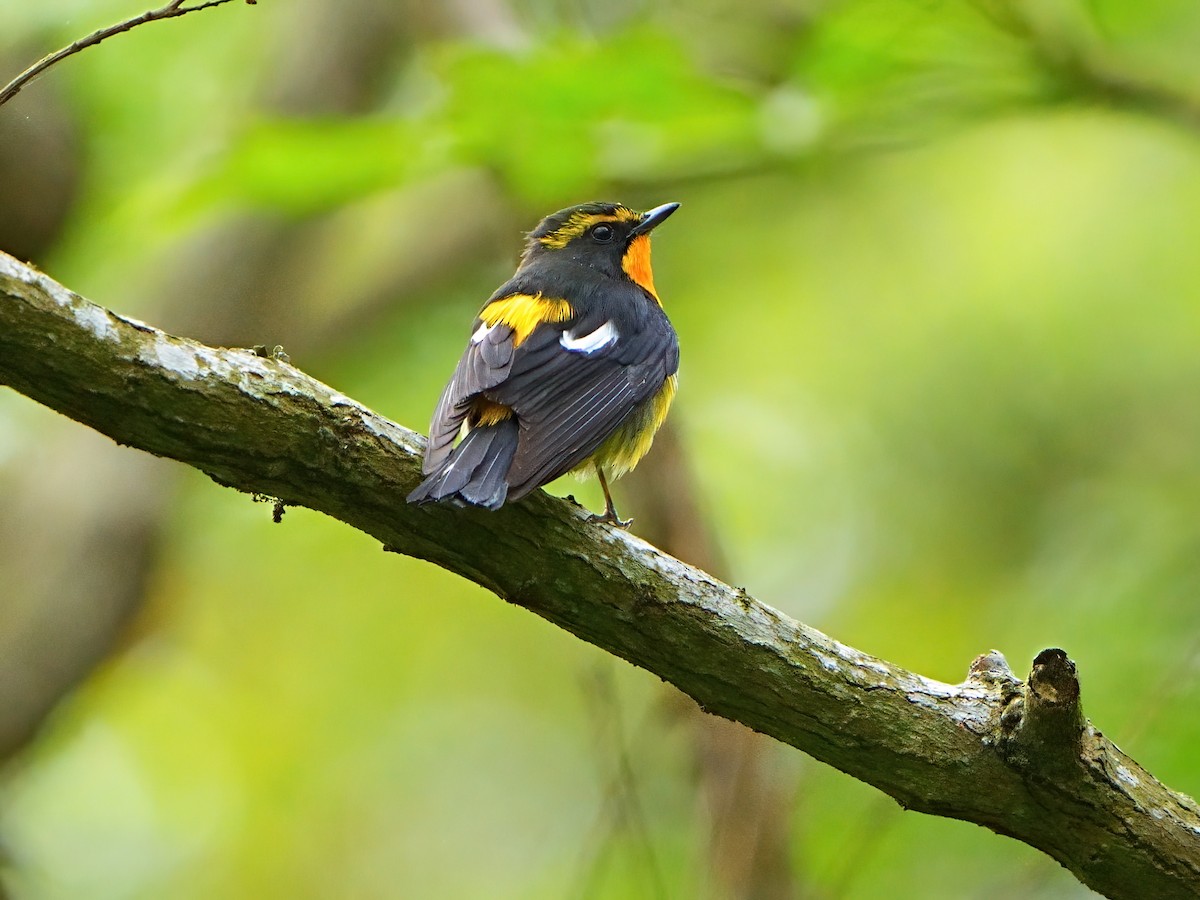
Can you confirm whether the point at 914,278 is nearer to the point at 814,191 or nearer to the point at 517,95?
the point at 814,191

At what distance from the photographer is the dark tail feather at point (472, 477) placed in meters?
2.69

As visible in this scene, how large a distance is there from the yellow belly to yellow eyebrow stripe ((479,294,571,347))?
14.9 inches

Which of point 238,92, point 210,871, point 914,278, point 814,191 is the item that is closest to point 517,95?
point 238,92

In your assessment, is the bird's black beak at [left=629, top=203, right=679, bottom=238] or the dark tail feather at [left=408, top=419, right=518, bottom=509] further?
the bird's black beak at [left=629, top=203, right=679, bottom=238]

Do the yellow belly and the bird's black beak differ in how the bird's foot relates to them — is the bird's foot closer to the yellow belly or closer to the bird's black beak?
the yellow belly

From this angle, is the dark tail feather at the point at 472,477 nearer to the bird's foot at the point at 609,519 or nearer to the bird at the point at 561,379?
the bird at the point at 561,379

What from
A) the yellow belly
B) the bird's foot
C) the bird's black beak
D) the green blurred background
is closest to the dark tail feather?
the bird's foot

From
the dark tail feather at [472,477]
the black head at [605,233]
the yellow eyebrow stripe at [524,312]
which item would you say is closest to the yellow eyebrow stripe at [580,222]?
the black head at [605,233]

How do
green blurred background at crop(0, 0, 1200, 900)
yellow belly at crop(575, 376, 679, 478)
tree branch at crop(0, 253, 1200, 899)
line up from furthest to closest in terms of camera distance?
green blurred background at crop(0, 0, 1200, 900) < yellow belly at crop(575, 376, 679, 478) < tree branch at crop(0, 253, 1200, 899)

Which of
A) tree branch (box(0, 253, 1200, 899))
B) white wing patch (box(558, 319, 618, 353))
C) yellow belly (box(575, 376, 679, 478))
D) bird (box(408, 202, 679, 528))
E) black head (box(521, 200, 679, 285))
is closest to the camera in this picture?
tree branch (box(0, 253, 1200, 899))

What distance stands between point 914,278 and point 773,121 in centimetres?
471

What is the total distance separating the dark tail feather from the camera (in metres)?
2.69

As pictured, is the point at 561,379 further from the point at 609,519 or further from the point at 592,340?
the point at 609,519

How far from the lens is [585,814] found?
8.45m
